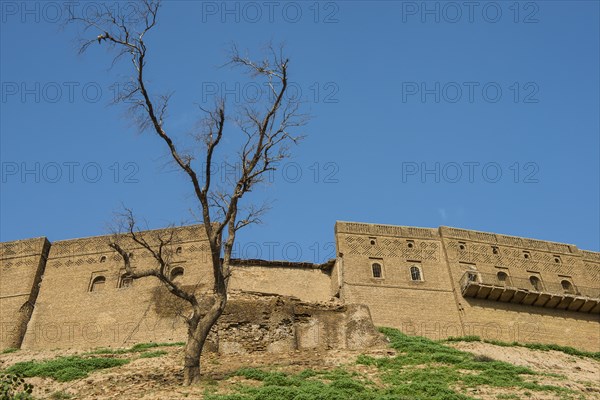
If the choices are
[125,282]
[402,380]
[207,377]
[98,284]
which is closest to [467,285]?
[402,380]

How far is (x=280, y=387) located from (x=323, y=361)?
3.61 meters

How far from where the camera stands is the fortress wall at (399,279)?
→ 29203mm

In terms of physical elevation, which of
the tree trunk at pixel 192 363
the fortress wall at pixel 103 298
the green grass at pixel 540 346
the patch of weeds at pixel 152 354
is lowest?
the tree trunk at pixel 192 363

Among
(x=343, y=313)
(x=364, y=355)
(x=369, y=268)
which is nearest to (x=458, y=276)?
(x=369, y=268)

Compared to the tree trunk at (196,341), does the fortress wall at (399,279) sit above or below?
above

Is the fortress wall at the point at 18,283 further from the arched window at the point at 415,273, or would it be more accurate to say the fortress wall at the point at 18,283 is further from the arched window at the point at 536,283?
the arched window at the point at 536,283

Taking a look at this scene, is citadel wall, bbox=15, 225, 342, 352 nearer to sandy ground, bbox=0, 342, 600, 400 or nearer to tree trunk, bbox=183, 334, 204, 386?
sandy ground, bbox=0, 342, 600, 400

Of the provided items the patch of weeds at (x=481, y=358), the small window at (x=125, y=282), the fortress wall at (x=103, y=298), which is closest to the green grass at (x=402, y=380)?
the patch of weeds at (x=481, y=358)

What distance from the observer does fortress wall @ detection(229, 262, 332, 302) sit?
96.7 feet

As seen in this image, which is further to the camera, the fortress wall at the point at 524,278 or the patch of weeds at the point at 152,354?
the fortress wall at the point at 524,278

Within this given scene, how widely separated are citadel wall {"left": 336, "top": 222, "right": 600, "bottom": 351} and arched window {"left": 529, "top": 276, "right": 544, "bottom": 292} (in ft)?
0.25

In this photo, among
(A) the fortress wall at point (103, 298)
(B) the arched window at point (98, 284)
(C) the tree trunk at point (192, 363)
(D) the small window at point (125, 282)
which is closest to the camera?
(C) the tree trunk at point (192, 363)

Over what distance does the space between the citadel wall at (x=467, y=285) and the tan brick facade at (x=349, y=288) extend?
5 cm

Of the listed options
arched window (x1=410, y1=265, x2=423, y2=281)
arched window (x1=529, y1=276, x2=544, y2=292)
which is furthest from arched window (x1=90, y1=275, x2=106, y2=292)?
arched window (x1=529, y1=276, x2=544, y2=292)
